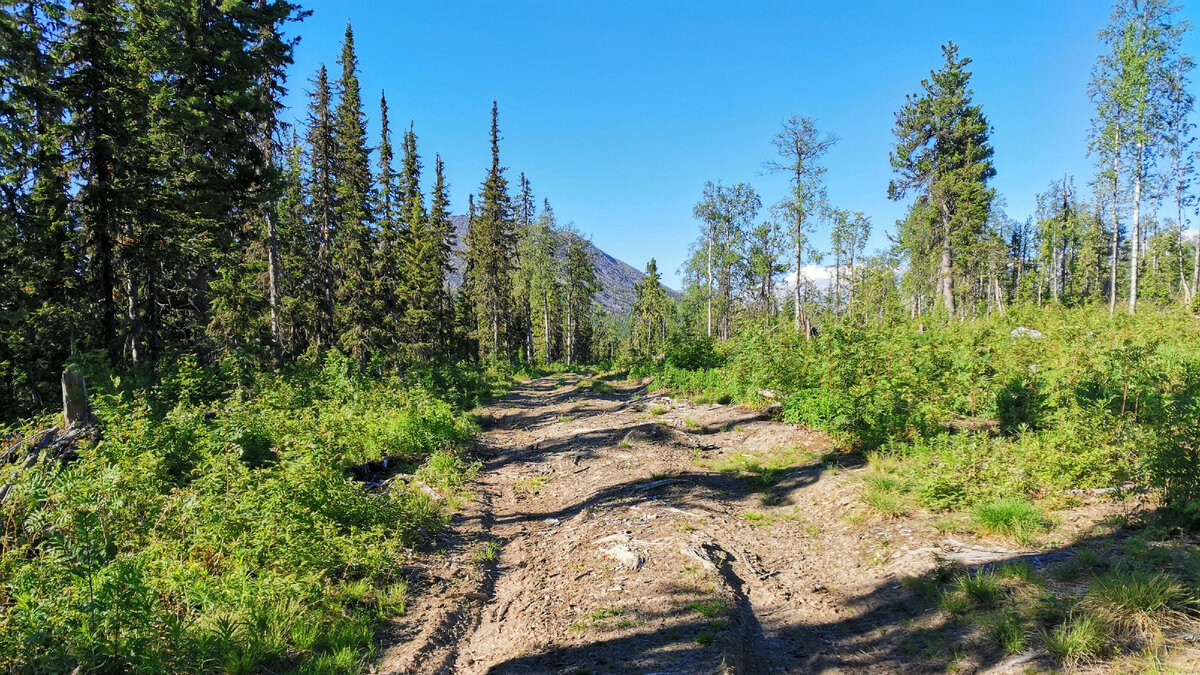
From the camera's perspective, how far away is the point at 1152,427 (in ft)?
18.1

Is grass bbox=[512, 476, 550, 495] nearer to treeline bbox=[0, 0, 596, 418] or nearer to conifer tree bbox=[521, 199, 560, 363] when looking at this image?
treeline bbox=[0, 0, 596, 418]

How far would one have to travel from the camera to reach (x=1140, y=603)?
3.44 meters

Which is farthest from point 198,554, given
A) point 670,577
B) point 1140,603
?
point 1140,603

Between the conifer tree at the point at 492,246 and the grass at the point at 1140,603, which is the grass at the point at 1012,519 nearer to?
the grass at the point at 1140,603

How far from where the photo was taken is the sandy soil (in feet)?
13.7

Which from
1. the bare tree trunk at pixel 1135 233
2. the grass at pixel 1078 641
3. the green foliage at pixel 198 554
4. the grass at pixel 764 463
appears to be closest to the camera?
the grass at pixel 1078 641

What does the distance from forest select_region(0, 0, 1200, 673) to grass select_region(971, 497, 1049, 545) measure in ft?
0.14

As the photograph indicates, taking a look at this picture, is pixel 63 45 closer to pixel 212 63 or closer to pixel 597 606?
pixel 212 63

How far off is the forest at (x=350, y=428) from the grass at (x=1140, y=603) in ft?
0.06

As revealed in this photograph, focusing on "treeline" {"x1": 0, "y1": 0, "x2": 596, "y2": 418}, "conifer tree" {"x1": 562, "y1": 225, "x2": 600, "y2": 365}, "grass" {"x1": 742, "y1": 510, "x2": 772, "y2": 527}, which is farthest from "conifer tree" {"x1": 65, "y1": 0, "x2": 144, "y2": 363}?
"conifer tree" {"x1": 562, "y1": 225, "x2": 600, "y2": 365}

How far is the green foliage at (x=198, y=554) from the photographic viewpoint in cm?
348

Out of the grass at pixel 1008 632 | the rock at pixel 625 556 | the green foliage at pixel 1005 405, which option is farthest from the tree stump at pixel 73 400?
the green foliage at pixel 1005 405

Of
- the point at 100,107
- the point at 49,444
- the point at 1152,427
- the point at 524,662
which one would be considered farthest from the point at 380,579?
the point at 100,107

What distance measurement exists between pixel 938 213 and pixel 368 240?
3451cm
